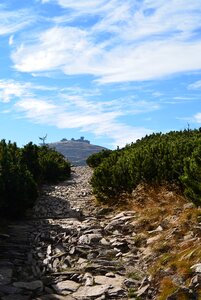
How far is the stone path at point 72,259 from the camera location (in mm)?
7748

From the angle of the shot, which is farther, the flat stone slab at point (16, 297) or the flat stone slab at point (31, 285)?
the flat stone slab at point (31, 285)

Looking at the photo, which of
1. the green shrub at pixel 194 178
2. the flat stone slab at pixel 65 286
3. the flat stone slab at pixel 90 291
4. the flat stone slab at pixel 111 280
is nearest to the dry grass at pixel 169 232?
the green shrub at pixel 194 178

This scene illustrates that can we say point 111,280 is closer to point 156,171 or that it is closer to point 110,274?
point 110,274

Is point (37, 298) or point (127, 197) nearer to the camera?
point (37, 298)

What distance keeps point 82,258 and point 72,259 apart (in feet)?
0.75

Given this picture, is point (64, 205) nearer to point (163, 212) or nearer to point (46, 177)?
point (163, 212)

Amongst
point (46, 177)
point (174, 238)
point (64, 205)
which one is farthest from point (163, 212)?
point (46, 177)

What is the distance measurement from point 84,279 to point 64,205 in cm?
1021

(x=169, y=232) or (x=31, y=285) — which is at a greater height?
(x=169, y=232)

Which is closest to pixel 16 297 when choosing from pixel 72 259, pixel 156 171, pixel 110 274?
pixel 110 274

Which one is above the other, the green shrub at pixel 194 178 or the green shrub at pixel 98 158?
the green shrub at pixel 98 158

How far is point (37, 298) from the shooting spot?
294 inches

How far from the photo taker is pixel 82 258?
9750 millimetres

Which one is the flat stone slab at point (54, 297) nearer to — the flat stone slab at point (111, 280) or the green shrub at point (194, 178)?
the flat stone slab at point (111, 280)
